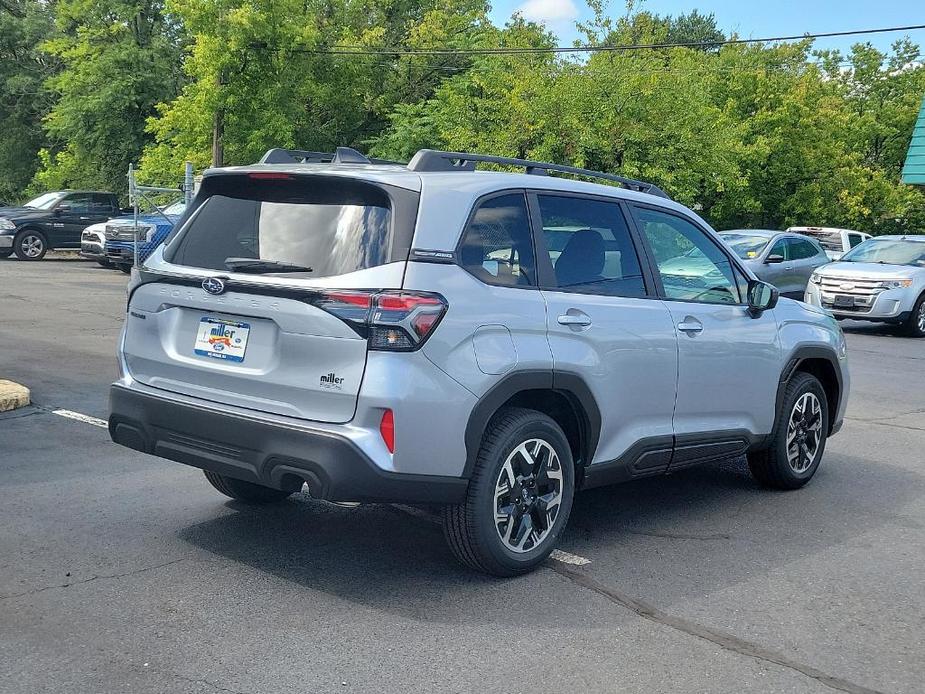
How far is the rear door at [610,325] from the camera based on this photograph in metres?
5.14

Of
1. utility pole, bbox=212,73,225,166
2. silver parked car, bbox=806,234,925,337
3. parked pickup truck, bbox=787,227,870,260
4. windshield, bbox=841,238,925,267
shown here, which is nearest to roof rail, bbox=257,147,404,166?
silver parked car, bbox=806,234,925,337

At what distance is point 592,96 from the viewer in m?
27.4

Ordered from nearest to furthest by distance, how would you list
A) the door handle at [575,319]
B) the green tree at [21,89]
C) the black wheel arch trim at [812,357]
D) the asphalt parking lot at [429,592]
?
the asphalt parking lot at [429,592]
the door handle at [575,319]
the black wheel arch trim at [812,357]
the green tree at [21,89]

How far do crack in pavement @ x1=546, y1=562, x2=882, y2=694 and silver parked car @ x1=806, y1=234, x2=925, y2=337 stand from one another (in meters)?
14.2

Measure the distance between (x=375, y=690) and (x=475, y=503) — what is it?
3.75ft

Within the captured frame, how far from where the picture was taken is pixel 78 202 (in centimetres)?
2706

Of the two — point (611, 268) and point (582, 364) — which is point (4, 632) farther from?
point (611, 268)

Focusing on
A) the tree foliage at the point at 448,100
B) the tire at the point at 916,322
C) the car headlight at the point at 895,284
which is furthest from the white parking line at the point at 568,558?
the tree foliage at the point at 448,100

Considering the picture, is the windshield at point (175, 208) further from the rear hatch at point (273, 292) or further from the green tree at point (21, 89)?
the rear hatch at point (273, 292)

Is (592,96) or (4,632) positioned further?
(592,96)

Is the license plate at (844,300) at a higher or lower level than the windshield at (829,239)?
lower

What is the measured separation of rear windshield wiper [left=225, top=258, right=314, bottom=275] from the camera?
4648 millimetres

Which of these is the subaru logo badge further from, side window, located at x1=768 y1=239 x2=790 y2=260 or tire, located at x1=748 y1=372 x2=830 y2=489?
side window, located at x1=768 y1=239 x2=790 y2=260

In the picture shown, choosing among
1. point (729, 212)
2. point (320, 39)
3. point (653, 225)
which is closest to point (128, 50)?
point (320, 39)
